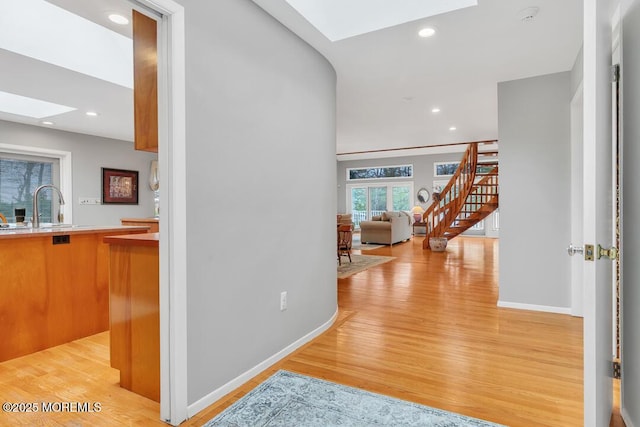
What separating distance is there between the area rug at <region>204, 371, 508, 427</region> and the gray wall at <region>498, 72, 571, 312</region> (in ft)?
7.77

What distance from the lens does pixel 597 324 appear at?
52.2 inches

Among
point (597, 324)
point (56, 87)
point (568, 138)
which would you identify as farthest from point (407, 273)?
point (56, 87)

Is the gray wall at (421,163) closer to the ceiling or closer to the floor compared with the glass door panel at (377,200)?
closer to the ceiling

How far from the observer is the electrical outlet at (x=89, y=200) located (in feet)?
20.1

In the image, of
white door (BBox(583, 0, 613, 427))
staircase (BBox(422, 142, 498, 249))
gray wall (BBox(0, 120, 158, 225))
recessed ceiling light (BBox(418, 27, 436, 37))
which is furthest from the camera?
staircase (BBox(422, 142, 498, 249))

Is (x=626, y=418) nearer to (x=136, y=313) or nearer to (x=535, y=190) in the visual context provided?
(x=535, y=190)

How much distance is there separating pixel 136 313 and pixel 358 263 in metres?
4.68

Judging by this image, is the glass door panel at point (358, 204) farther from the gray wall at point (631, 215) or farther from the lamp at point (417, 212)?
the gray wall at point (631, 215)

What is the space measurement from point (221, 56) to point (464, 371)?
241cm

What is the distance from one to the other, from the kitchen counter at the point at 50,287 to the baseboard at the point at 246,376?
1673mm

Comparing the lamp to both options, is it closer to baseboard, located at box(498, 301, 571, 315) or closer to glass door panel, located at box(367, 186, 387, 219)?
glass door panel, located at box(367, 186, 387, 219)

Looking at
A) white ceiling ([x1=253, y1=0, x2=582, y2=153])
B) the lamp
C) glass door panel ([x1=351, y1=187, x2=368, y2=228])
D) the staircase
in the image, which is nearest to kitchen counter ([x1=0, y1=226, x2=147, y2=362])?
white ceiling ([x1=253, y1=0, x2=582, y2=153])

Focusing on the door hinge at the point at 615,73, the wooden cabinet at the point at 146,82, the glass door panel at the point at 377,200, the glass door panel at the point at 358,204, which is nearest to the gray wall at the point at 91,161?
the wooden cabinet at the point at 146,82

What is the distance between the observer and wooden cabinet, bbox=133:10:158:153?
6.30ft
